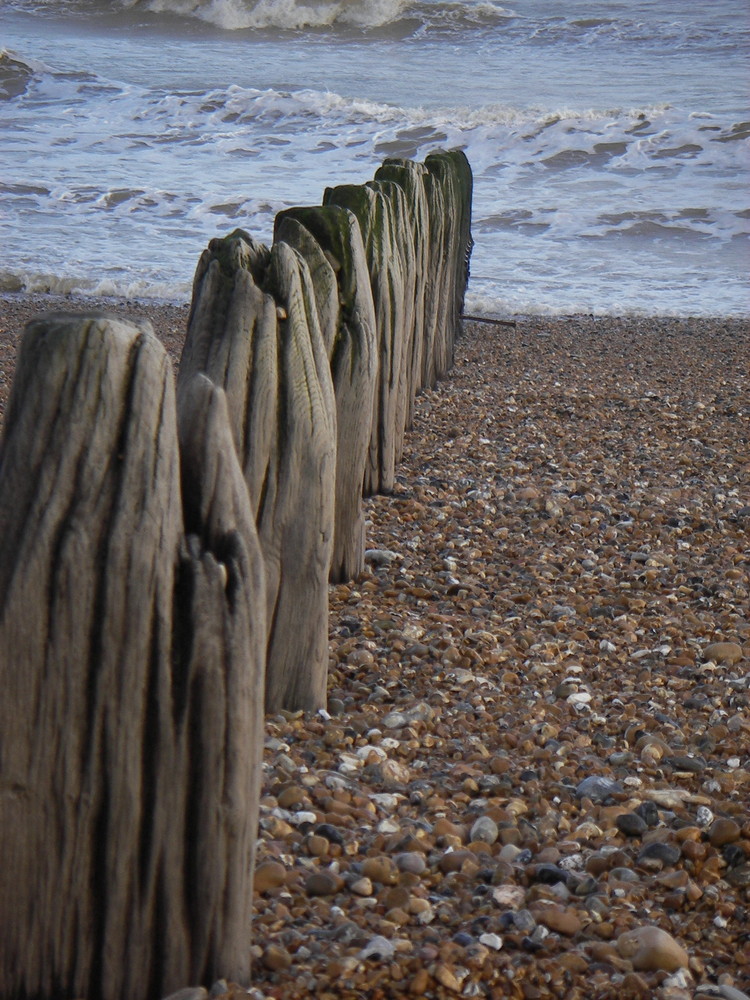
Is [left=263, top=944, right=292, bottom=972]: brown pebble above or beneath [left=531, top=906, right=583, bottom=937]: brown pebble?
above

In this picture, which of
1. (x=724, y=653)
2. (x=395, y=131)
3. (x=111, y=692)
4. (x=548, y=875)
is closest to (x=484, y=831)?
(x=548, y=875)

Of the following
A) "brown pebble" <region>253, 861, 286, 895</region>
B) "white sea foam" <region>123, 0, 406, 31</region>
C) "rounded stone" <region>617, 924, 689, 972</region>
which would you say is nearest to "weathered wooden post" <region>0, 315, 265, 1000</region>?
"brown pebble" <region>253, 861, 286, 895</region>

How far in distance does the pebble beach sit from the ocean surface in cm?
610

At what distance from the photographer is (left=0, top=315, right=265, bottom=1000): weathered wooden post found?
5.49 ft

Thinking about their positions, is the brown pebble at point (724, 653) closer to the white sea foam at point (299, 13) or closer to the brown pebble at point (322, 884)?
the brown pebble at point (322, 884)

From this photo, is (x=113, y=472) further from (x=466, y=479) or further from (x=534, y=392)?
(x=534, y=392)

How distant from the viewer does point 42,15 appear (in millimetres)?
31922

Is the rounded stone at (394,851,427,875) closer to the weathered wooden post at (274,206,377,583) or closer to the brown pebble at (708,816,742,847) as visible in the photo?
the brown pebble at (708,816,742,847)

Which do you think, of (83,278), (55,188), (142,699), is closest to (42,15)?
(55,188)

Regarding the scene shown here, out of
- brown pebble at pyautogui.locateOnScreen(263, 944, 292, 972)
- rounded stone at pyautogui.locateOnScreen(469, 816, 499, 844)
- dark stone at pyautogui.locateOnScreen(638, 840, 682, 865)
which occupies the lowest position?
rounded stone at pyautogui.locateOnScreen(469, 816, 499, 844)

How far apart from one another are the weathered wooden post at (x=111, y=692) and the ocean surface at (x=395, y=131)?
9490mm

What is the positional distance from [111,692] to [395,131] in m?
20.2

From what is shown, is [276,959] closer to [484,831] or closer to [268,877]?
[268,877]

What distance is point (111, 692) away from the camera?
5.57ft
